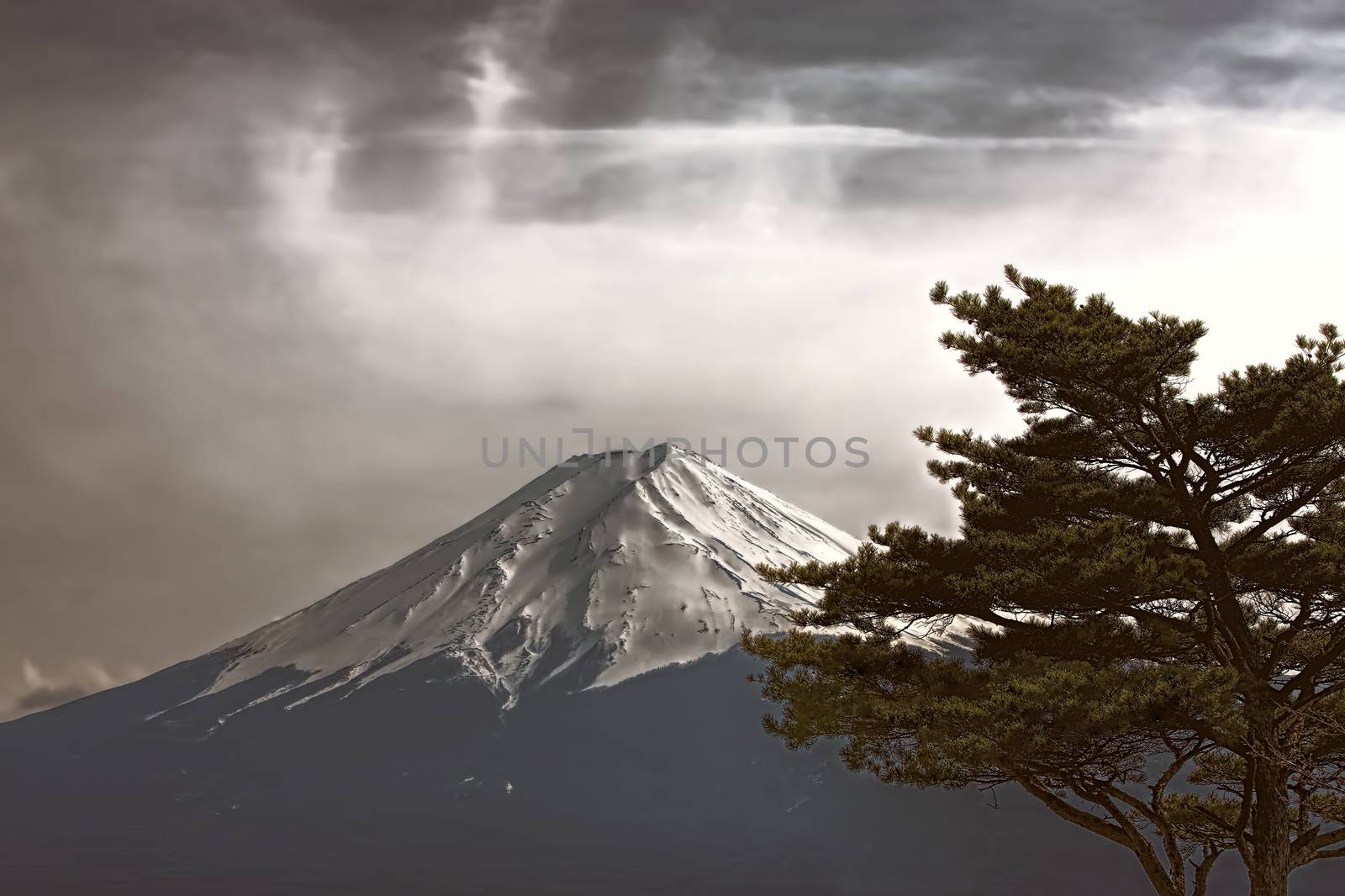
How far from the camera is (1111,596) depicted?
1689 centimetres

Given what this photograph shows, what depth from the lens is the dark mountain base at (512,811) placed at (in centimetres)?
15125

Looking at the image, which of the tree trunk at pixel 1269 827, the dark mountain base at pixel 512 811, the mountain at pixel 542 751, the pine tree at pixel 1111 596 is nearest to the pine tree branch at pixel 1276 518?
the pine tree at pixel 1111 596

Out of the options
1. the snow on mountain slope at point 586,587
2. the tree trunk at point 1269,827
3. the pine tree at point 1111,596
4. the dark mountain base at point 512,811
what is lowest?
the tree trunk at point 1269,827

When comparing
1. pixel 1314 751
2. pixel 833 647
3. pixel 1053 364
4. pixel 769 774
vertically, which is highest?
pixel 769 774

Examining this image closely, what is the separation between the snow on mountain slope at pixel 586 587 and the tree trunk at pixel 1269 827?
12088 cm

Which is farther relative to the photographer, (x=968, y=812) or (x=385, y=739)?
(x=968, y=812)

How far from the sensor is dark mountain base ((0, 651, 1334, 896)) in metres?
151

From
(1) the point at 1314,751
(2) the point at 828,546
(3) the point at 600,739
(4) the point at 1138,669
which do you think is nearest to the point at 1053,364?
(4) the point at 1138,669

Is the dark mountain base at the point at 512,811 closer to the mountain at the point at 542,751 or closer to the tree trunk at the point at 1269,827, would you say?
the mountain at the point at 542,751

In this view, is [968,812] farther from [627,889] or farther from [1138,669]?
[1138,669]

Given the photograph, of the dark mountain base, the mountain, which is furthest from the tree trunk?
the dark mountain base

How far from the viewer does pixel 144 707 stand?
186 metres

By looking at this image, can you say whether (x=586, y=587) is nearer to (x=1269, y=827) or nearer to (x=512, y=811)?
(x=512, y=811)

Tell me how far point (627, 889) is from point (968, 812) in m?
59.3
